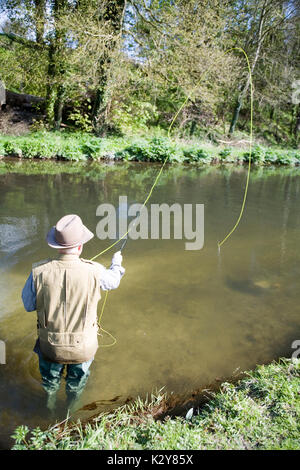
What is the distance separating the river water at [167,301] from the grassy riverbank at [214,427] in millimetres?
445

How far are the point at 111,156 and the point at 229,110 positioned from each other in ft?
49.0

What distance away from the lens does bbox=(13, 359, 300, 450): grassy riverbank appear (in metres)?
2.26

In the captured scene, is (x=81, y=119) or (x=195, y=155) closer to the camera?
(x=195, y=155)

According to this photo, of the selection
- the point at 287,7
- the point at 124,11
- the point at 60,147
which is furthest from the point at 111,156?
the point at 287,7

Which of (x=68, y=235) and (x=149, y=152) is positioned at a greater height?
(x=149, y=152)

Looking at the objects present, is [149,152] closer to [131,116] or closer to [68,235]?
[131,116]

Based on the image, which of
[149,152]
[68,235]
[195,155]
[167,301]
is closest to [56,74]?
[149,152]

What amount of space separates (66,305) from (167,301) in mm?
2487

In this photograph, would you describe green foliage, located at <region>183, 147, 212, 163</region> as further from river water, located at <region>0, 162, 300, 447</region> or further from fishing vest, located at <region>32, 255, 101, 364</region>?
fishing vest, located at <region>32, 255, 101, 364</region>

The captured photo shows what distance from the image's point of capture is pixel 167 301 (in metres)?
4.91

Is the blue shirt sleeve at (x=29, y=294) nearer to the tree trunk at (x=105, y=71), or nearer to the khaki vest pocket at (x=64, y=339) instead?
the khaki vest pocket at (x=64, y=339)

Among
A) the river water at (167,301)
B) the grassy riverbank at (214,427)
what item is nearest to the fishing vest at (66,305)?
the grassy riverbank at (214,427)

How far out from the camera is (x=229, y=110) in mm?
27375
